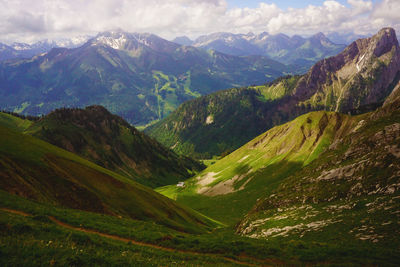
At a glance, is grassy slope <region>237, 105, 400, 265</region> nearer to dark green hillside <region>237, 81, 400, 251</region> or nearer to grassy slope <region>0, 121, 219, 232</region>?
dark green hillside <region>237, 81, 400, 251</region>

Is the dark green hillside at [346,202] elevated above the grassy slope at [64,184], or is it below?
below

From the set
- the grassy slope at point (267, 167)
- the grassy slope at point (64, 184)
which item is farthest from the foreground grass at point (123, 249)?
the grassy slope at point (267, 167)

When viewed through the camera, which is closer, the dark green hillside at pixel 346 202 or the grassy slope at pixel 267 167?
the dark green hillside at pixel 346 202

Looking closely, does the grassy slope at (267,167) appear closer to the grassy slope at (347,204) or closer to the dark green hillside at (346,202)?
the dark green hillside at (346,202)

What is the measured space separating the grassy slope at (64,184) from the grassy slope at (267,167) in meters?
64.9

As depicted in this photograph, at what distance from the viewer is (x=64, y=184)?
48969mm

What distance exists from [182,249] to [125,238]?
7.06 metres

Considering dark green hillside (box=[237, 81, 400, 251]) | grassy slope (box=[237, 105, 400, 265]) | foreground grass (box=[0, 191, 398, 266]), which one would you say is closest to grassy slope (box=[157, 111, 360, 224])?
dark green hillside (box=[237, 81, 400, 251])

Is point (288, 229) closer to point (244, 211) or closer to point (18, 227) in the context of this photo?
point (18, 227)

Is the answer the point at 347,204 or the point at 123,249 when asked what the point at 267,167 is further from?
the point at 123,249

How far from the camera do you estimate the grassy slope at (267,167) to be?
137238 millimetres

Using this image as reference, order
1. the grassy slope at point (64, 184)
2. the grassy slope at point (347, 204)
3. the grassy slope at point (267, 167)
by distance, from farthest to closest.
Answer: the grassy slope at point (267, 167)
the grassy slope at point (64, 184)
the grassy slope at point (347, 204)

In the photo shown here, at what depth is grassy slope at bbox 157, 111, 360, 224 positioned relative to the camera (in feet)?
450

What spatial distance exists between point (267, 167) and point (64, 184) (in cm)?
13278
